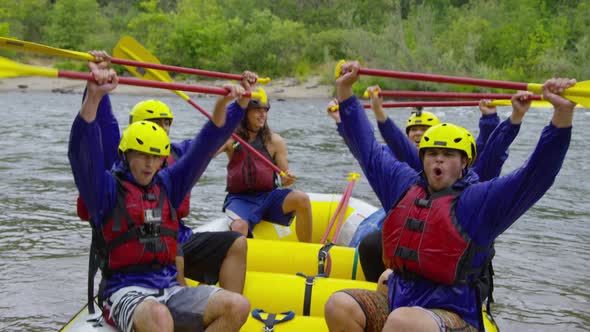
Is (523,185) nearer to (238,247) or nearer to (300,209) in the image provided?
(238,247)

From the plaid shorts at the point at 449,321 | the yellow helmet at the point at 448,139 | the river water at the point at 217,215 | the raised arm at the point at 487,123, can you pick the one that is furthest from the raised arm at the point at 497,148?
the river water at the point at 217,215

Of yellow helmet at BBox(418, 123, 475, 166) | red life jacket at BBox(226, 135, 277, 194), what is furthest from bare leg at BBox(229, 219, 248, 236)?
yellow helmet at BBox(418, 123, 475, 166)

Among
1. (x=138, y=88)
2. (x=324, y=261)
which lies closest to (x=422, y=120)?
(x=324, y=261)

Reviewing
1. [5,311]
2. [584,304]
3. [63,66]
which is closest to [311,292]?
[5,311]

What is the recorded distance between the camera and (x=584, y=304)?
17.7 feet

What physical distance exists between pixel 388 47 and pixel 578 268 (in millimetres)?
20671

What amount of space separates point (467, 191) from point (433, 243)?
0.78 ft

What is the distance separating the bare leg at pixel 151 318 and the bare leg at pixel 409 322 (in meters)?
0.83

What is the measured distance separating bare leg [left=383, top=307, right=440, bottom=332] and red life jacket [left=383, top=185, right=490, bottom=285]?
0.19 metres

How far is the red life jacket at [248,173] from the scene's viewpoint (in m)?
4.74

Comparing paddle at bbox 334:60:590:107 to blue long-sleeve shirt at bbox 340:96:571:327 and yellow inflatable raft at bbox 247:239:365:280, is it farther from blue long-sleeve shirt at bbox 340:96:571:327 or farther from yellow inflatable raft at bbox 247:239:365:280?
yellow inflatable raft at bbox 247:239:365:280

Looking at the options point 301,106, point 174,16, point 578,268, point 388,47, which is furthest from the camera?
point 174,16

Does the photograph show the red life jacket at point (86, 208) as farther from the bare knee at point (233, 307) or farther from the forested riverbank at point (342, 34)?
the forested riverbank at point (342, 34)

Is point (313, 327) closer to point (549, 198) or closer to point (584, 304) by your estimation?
point (584, 304)
